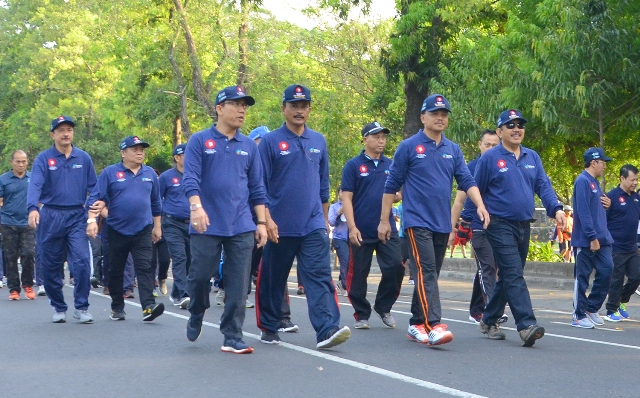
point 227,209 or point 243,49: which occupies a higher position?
point 243,49

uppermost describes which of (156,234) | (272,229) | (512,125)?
(512,125)

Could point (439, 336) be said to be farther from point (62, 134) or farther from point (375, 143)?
point (62, 134)

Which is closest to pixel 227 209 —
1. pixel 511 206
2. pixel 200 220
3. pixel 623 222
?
pixel 200 220

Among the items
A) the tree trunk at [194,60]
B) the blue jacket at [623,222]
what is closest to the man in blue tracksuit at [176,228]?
the blue jacket at [623,222]

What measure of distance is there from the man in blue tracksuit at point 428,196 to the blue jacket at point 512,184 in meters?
0.30

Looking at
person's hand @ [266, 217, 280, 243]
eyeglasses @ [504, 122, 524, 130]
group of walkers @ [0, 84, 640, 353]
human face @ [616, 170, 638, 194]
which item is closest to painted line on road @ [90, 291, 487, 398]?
group of walkers @ [0, 84, 640, 353]

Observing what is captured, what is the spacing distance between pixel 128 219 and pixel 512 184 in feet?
13.9

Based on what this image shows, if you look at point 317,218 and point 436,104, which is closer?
point 317,218

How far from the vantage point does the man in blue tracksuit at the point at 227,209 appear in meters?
8.36

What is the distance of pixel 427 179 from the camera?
370 inches

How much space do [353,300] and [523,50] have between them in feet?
30.3

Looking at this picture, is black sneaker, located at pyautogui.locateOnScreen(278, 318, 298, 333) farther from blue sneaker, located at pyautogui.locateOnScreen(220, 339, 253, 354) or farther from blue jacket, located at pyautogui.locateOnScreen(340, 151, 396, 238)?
blue sneaker, located at pyautogui.locateOnScreen(220, 339, 253, 354)

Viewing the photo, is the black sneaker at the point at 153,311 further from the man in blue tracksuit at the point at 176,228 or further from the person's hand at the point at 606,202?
the person's hand at the point at 606,202

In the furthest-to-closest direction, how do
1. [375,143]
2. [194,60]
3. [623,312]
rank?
1. [194,60]
2. [623,312]
3. [375,143]
